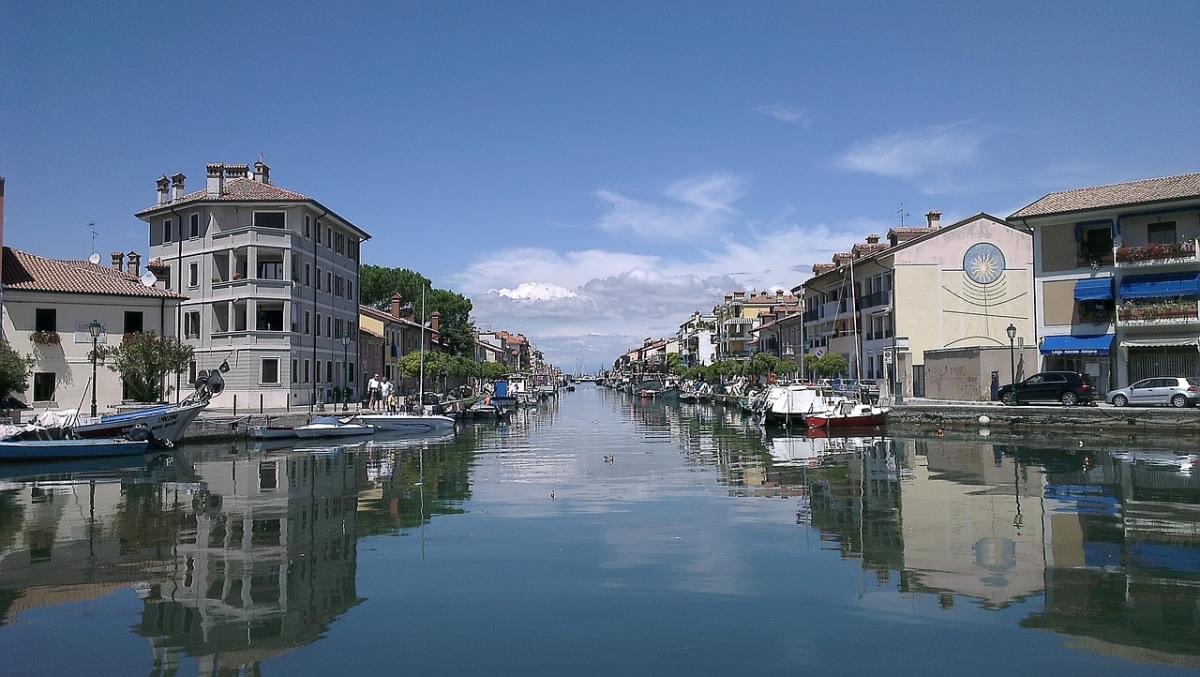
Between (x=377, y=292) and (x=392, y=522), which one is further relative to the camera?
(x=377, y=292)

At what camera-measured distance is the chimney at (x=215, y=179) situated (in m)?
47.2

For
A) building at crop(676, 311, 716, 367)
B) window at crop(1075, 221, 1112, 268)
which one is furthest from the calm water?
building at crop(676, 311, 716, 367)

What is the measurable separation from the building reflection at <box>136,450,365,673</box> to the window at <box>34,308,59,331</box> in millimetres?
23530

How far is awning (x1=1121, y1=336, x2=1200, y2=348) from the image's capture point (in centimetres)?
3891

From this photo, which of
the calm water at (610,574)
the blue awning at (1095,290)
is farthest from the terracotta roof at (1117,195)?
the calm water at (610,574)

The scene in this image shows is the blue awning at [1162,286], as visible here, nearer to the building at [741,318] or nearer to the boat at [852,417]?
the boat at [852,417]

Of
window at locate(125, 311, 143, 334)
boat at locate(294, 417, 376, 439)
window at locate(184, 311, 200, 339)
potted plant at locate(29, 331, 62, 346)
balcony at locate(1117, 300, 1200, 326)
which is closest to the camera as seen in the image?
boat at locate(294, 417, 376, 439)

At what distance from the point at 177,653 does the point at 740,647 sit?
5.69 m

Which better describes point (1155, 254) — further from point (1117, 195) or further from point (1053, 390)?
point (1053, 390)

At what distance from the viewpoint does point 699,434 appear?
135ft

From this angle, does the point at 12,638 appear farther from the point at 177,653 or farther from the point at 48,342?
the point at 48,342

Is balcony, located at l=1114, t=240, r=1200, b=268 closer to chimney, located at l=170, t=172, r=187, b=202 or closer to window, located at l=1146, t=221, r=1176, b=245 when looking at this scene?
window, located at l=1146, t=221, r=1176, b=245

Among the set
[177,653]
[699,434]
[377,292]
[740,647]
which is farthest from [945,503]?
[377,292]

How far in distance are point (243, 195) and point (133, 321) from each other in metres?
9.22
